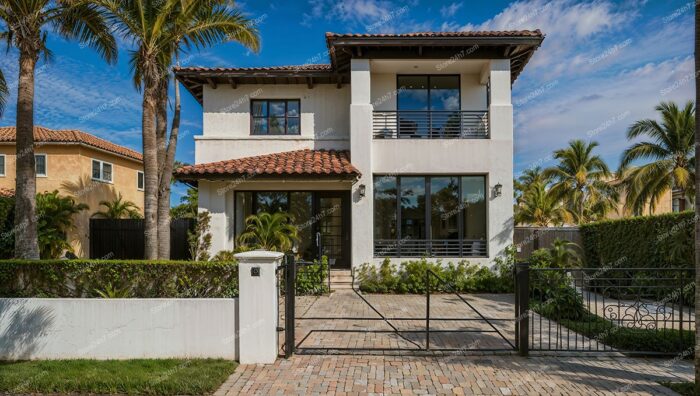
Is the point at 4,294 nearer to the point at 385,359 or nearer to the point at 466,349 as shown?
the point at 385,359

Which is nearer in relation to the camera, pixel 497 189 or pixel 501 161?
pixel 497 189

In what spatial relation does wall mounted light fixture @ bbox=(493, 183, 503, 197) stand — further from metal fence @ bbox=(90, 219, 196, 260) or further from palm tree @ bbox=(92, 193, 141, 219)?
palm tree @ bbox=(92, 193, 141, 219)

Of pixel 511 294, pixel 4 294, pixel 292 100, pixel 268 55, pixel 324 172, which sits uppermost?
pixel 268 55

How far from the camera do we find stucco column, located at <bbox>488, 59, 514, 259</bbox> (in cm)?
1244

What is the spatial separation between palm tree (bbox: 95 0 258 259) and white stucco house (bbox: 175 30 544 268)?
1.67 meters

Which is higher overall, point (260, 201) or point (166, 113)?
point (166, 113)

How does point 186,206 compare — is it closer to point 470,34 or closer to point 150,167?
point 150,167

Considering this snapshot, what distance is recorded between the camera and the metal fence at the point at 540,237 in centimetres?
1600

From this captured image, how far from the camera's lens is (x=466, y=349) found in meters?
6.48

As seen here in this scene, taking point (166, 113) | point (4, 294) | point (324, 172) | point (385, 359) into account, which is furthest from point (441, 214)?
point (4, 294)

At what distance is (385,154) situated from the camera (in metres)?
12.7

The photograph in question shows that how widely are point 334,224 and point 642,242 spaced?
31.4ft

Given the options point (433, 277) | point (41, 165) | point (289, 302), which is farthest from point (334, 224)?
point (41, 165)

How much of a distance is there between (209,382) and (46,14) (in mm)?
9472
